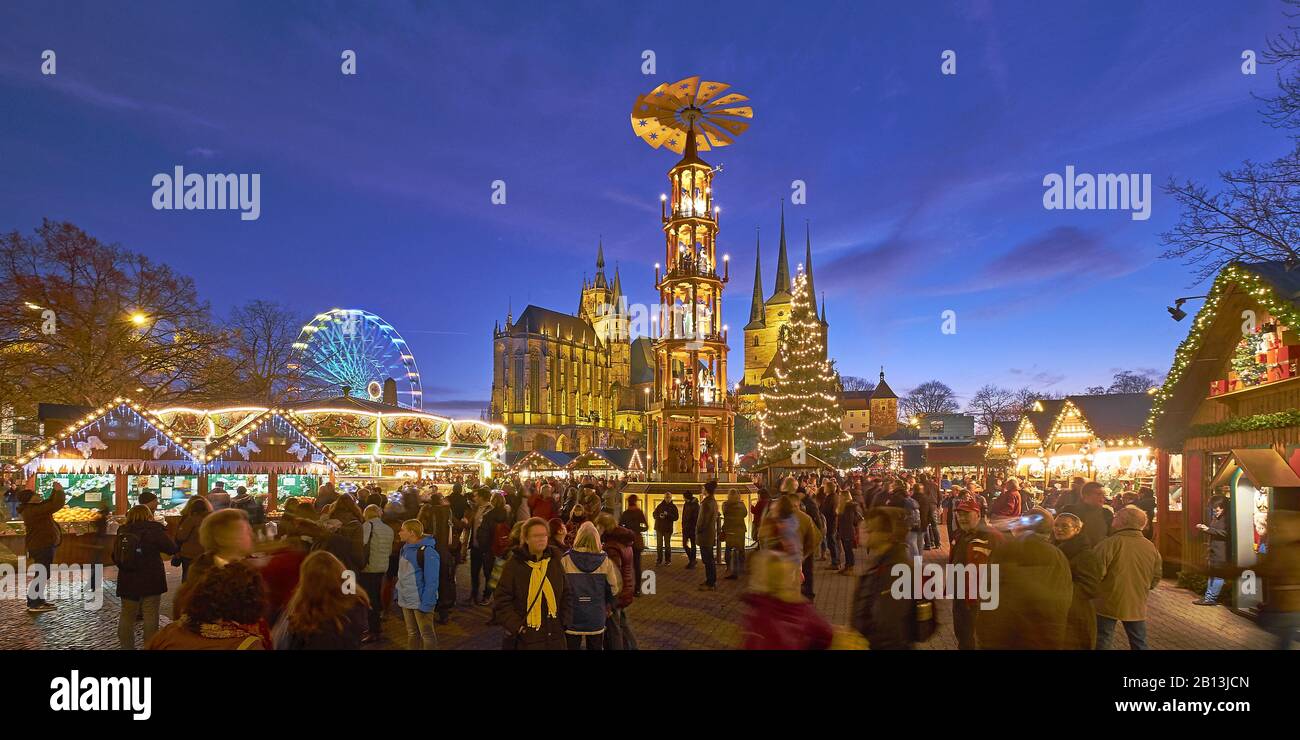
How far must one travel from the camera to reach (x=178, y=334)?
28344mm

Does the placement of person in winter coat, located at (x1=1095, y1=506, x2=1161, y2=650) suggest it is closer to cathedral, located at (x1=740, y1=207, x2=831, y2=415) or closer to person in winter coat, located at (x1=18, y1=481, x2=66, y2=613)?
person in winter coat, located at (x1=18, y1=481, x2=66, y2=613)

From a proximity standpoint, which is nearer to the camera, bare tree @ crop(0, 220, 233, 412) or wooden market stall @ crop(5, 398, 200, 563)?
wooden market stall @ crop(5, 398, 200, 563)

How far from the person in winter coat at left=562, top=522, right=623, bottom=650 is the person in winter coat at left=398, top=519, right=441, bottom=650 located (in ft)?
6.27

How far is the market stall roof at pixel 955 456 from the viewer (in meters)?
44.7

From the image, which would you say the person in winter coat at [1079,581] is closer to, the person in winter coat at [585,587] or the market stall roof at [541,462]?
the person in winter coat at [585,587]

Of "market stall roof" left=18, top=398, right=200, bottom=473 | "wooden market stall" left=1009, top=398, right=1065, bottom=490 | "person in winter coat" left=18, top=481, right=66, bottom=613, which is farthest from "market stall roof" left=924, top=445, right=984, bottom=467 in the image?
"person in winter coat" left=18, top=481, right=66, bottom=613

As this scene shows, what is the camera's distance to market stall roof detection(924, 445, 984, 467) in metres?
44.7

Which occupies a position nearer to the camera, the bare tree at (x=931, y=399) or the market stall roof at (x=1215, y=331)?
the market stall roof at (x=1215, y=331)

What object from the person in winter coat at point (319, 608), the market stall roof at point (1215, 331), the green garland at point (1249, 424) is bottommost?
the person in winter coat at point (319, 608)

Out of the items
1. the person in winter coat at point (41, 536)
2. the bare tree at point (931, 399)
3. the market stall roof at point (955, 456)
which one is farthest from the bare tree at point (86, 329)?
the bare tree at point (931, 399)

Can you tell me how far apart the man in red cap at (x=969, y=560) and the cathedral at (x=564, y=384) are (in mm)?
90535

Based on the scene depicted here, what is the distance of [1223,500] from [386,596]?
12836mm

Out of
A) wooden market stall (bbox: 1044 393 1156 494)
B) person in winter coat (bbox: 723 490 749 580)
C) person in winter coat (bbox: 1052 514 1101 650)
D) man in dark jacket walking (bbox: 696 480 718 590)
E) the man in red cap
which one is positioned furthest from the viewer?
wooden market stall (bbox: 1044 393 1156 494)
